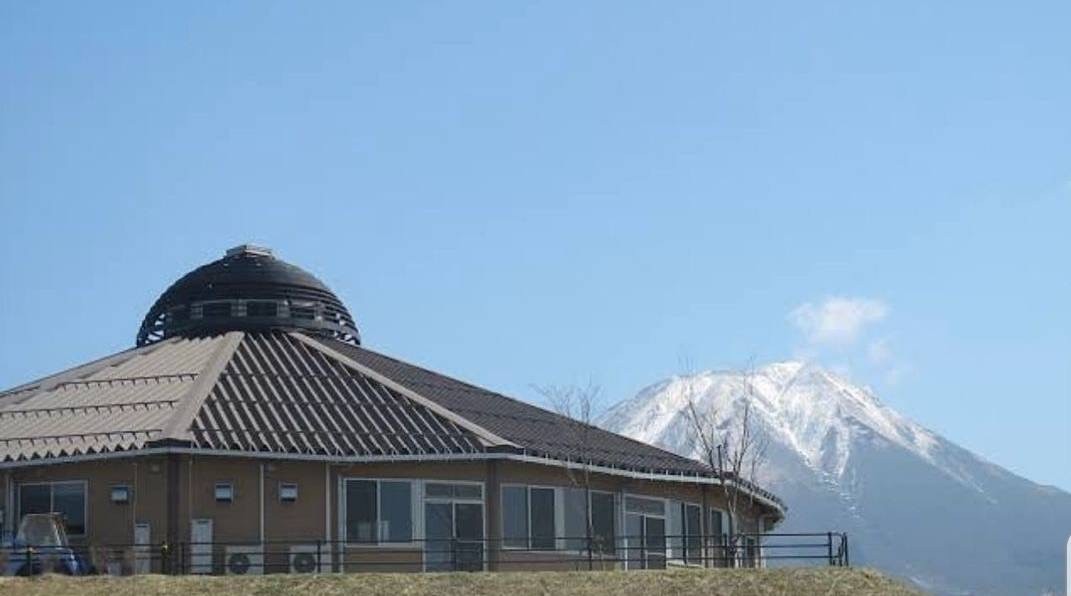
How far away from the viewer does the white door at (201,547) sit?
38.9 meters

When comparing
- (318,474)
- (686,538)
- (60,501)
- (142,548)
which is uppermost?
(318,474)

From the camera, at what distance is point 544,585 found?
34.9 meters

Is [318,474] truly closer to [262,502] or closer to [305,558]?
[262,502]

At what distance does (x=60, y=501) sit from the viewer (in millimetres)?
40500

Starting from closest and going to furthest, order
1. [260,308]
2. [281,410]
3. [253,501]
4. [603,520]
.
→ [253,501] → [281,410] → [603,520] → [260,308]

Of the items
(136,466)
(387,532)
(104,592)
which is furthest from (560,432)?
(104,592)

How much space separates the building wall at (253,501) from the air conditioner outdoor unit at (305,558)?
10 centimetres

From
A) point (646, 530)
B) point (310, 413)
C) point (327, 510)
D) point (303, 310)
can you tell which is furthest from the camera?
point (303, 310)

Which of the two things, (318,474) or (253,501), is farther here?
(318,474)

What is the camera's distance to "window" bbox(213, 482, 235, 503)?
39.6 m

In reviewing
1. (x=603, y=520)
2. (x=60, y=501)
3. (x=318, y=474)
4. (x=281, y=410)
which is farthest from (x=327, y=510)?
(x=603, y=520)

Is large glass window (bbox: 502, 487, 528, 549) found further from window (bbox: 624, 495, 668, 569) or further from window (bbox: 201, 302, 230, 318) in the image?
Answer: window (bbox: 201, 302, 230, 318)

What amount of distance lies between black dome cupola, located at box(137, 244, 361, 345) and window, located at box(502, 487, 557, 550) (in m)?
8.61

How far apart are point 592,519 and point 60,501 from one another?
1086cm
